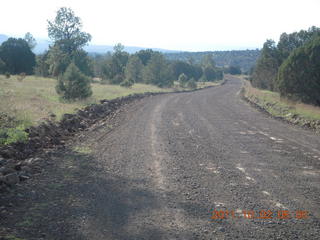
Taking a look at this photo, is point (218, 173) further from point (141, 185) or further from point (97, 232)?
point (97, 232)

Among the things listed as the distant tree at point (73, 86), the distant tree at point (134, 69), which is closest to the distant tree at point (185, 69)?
the distant tree at point (134, 69)

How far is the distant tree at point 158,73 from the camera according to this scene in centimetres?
5394

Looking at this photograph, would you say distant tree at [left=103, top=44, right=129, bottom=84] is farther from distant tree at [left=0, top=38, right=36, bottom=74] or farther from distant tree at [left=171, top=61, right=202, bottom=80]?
distant tree at [left=171, top=61, right=202, bottom=80]

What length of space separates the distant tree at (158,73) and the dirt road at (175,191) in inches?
1699

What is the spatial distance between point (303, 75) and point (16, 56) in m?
47.0

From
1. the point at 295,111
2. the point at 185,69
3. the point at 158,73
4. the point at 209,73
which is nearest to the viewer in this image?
the point at 295,111

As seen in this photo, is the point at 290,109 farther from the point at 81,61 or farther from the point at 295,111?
the point at 81,61

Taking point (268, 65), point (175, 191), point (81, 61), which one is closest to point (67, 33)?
point (81, 61)

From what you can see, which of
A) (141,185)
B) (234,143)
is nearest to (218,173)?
(141,185)

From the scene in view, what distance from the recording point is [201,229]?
4734mm

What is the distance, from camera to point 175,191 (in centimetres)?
627

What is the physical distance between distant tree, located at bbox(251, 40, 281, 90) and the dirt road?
3103 cm

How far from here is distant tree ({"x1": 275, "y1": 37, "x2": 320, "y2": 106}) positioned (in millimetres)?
20531
